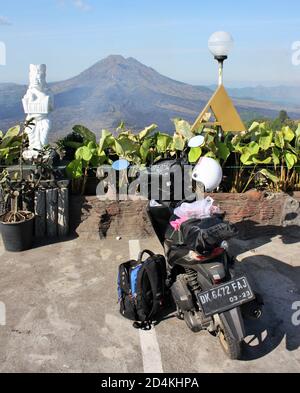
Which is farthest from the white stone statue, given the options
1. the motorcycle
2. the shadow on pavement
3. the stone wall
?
the shadow on pavement

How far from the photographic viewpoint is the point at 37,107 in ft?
19.7

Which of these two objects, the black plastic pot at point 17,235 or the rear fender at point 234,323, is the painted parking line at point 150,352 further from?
the black plastic pot at point 17,235

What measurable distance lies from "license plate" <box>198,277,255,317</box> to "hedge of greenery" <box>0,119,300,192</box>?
2821mm

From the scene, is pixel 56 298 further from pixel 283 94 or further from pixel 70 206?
pixel 283 94

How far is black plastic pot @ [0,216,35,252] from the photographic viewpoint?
→ 514 centimetres

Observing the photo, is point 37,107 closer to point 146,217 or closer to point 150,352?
point 146,217

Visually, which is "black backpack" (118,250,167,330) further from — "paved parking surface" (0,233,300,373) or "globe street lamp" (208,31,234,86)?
"globe street lamp" (208,31,234,86)

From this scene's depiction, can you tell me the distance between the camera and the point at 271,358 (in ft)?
11.0

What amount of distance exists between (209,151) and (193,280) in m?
2.70

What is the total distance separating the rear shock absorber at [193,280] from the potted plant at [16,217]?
2391 mm

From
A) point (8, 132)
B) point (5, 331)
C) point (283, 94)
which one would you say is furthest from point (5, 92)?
point (283, 94)

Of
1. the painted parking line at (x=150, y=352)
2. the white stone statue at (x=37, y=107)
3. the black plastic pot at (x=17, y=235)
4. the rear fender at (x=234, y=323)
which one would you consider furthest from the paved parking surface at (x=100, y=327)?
the white stone statue at (x=37, y=107)
